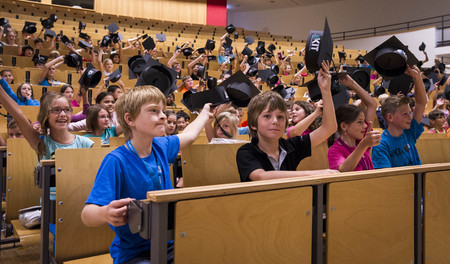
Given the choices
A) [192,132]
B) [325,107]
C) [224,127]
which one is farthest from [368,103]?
[192,132]

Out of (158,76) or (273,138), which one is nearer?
(273,138)

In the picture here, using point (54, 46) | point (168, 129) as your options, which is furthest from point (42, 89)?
point (54, 46)

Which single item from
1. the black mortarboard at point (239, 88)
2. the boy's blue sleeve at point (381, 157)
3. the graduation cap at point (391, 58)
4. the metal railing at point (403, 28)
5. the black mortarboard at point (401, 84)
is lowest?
the boy's blue sleeve at point (381, 157)

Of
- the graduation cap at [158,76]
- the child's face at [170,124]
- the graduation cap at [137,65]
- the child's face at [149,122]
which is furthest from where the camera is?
the graduation cap at [137,65]

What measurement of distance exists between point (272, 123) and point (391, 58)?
2.93 feet

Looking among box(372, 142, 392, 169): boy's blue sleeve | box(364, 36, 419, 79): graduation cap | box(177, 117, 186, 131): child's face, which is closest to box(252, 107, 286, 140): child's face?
box(364, 36, 419, 79): graduation cap

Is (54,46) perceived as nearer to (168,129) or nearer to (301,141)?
(168,129)

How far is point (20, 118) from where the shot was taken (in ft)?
6.45

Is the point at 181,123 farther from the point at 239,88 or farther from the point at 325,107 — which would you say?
the point at 325,107

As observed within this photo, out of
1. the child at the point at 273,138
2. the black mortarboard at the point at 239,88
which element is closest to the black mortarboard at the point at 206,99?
the black mortarboard at the point at 239,88

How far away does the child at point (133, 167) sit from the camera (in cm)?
122

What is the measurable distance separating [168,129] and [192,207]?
213 cm

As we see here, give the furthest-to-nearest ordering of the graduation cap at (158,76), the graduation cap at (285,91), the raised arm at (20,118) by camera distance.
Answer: the graduation cap at (285,91) → the graduation cap at (158,76) → the raised arm at (20,118)

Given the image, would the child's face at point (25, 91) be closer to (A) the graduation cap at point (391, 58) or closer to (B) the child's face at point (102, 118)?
(B) the child's face at point (102, 118)
